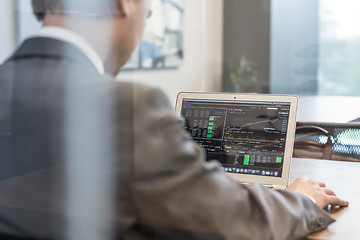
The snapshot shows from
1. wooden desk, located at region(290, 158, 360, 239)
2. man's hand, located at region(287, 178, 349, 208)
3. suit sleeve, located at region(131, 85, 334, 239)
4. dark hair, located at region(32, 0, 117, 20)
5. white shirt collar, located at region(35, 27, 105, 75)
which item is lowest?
wooden desk, located at region(290, 158, 360, 239)

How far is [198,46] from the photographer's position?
5.70 meters

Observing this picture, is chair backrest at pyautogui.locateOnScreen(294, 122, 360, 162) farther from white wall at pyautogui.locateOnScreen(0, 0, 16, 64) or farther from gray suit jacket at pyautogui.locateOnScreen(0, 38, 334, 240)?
white wall at pyautogui.locateOnScreen(0, 0, 16, 64)

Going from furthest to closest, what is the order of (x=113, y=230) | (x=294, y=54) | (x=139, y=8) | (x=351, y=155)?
(x=294, y=54) → (x=351, y=155) → (x=139, y=8) → (x=113, y=230)

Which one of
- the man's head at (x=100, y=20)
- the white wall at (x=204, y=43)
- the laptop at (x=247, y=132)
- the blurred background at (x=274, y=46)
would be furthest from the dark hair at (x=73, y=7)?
the white wall at (x=204, y=43)

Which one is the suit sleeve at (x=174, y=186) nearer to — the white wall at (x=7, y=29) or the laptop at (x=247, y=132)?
the white wall at (x=7, y=29)

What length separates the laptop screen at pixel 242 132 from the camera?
4.24ft

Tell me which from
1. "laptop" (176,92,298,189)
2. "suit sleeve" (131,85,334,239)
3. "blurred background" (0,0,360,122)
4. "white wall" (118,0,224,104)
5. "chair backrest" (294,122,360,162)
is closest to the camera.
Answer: "suit sleeve" (131,85,334,239)

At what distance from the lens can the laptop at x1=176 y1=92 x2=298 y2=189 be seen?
4.21 feet

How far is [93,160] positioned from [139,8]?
0.27 metres

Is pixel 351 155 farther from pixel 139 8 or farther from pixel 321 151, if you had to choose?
pixel 139 8

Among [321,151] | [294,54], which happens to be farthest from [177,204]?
[294,54]

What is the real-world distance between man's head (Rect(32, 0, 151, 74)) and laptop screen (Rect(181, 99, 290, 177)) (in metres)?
0.62

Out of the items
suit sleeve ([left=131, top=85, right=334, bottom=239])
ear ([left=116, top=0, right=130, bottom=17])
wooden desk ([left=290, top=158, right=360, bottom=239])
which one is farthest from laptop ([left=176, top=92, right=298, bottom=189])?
ear ([left=116, top=0, right=130, bottom=17])

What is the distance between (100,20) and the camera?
2.39 ft
